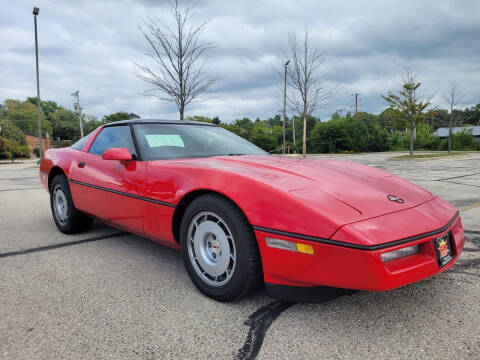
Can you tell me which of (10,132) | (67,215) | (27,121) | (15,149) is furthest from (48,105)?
(67,215)

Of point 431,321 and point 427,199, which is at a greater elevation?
point 427,199

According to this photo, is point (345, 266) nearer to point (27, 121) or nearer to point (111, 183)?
point (111, 183)

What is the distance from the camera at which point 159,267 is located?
261 centimetres

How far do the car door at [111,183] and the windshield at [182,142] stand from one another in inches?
4.5

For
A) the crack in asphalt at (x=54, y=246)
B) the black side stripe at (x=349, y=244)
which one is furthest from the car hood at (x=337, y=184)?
the crack in asphalt at (x=54, y=246)

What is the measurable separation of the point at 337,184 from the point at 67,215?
2.89 metres

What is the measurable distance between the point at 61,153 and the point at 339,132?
29.8 metres

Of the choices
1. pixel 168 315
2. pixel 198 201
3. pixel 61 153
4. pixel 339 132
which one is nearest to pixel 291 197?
pixel 198 201

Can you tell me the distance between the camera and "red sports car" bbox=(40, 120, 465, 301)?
1.56 metres

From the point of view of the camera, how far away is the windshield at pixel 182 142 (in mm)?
2643

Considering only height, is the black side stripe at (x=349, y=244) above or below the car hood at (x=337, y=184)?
below

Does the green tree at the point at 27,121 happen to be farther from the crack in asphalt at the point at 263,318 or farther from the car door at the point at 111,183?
the crack in asphalt at the point at 263,318

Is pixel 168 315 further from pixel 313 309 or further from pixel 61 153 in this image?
pixel 61 153

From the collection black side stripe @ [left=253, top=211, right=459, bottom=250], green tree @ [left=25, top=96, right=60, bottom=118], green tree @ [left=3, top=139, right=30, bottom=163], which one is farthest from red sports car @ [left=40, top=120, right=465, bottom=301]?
green tree @ [left=25, top=96, right=60, bottom=118]
